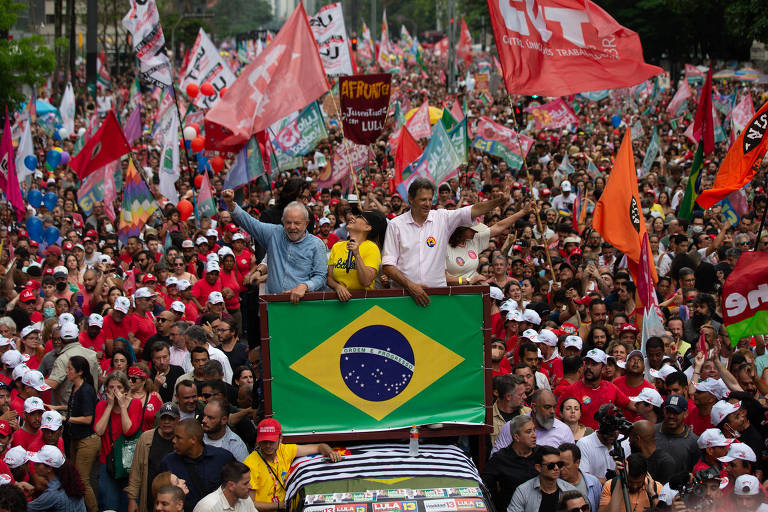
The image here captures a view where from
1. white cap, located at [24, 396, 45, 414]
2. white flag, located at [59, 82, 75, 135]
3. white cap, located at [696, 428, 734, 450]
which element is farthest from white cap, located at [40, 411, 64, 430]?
white flag, located at [59, 82, 75, 135]

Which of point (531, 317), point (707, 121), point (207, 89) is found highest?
point (207, 89)

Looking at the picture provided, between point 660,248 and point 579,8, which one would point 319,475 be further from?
point 660,248

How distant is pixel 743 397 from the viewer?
8141mm

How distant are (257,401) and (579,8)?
5.65m

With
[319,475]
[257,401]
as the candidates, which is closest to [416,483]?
[319,475]

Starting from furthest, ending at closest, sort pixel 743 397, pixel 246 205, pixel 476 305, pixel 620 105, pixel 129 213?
1. pixel 620 105
2. pixel 246 205
3. pixel 129 213
4. pixel 743 397
5. pixel 476 305

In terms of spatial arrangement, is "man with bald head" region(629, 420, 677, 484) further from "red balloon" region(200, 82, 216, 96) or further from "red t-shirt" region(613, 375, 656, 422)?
"red balloon" region(200, 82, 216, 96)

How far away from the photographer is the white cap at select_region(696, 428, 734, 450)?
289 inches

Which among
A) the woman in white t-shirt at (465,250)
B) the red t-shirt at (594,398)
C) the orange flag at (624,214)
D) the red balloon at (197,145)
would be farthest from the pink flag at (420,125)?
the red t-shirt at (594,398)

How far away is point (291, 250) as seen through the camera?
7.45 metres

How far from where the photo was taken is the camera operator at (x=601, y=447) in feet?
24.3

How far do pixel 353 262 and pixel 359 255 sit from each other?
0.11 m

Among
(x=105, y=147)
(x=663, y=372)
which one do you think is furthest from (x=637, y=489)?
(x=105, y=147)

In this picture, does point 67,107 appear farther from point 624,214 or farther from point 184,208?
point 624,214
